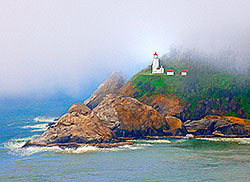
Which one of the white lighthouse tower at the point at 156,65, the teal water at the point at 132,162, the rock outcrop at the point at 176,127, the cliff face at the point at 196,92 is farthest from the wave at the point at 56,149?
the white lighthouse tower at the point at 156,65

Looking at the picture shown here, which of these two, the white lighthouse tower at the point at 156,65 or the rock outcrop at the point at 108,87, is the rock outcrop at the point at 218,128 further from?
the rock outcrop at the point at 108,87

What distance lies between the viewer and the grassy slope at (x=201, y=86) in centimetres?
10856

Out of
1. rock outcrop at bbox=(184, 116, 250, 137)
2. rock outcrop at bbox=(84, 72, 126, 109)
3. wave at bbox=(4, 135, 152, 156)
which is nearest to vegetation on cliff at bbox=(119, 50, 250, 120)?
rock outcrop at bbox=(184, 116, 250, 137)

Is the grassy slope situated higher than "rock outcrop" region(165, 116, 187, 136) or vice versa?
the grassy slope

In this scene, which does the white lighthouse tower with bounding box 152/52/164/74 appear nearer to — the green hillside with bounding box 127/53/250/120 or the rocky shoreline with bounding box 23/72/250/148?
the green hillside with bounding box 127/53/250/120

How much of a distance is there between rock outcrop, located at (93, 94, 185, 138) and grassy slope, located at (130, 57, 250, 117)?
20.8 meters

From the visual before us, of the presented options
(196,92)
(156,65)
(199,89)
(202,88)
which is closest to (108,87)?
(156,65)

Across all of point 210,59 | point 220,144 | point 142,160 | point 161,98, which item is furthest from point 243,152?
point 210,59

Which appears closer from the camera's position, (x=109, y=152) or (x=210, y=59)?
(x=109, y=152)

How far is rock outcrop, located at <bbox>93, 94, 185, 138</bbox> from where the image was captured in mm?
87625

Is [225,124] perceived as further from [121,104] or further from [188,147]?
[121,104]

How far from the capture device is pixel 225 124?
94562mm

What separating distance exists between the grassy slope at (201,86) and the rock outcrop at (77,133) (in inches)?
1632

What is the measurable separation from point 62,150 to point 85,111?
46.7ft
